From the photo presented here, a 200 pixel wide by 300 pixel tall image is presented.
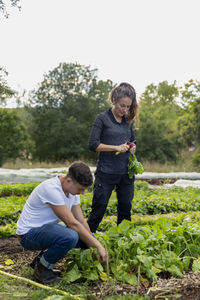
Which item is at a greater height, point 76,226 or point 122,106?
point 122,106

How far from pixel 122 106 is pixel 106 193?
90 cm

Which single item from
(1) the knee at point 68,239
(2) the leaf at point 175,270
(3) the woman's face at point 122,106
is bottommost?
(2) the leaf at point 175,270

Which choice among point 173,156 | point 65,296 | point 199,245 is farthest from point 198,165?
point 65,296

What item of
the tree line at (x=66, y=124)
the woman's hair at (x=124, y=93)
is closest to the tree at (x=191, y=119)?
the tree line at (x=66, y=124)

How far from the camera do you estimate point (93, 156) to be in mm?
22266

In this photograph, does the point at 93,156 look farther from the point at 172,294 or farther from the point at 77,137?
the point at 172,294

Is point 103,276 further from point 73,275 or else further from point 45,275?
point 45,275

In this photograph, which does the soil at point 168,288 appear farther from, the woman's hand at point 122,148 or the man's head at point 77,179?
the woman's hand at point 122,148

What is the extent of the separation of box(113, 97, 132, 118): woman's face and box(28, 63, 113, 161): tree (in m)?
17.7

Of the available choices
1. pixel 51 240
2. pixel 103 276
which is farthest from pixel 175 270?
pixel 51 240

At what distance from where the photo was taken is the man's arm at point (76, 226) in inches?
107

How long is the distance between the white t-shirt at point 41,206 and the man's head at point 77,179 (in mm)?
71

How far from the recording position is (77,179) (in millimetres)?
2738

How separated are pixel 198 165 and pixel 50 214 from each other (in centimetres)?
1668
